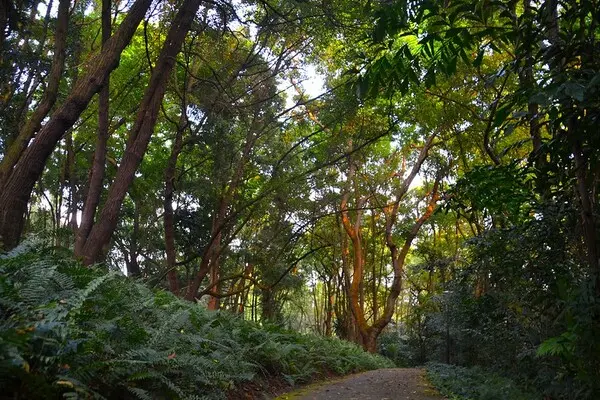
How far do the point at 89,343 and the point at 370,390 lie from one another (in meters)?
5.09

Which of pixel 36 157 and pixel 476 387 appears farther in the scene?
pixel 476 387

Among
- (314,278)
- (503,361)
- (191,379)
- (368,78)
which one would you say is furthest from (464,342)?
(314,278)

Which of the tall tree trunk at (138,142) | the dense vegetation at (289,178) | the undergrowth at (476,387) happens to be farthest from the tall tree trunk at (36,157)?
the undergrowth at (476,387)

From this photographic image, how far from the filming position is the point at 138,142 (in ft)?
23.2

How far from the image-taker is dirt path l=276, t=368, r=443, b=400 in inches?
239

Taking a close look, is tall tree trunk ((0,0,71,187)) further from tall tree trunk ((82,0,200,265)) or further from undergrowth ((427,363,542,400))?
undergrowth ((427,363,542,400))

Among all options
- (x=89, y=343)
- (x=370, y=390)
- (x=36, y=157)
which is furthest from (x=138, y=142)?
(x=370, y=390)

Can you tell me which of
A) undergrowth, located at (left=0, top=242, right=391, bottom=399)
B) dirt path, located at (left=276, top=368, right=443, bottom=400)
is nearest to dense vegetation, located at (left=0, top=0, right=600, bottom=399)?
undergrowth, located at (left=0, top=242, right=391, bottom=399)

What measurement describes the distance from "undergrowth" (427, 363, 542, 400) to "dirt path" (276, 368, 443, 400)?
0.25m

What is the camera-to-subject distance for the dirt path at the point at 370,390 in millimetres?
6074

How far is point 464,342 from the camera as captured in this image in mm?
13672

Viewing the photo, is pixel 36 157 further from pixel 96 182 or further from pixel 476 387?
pixel 476 387

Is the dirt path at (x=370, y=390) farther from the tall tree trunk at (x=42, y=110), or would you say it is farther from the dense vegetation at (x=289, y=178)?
the tall tree trunk at (x=42, y=110)

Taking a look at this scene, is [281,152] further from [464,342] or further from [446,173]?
[464,342]
